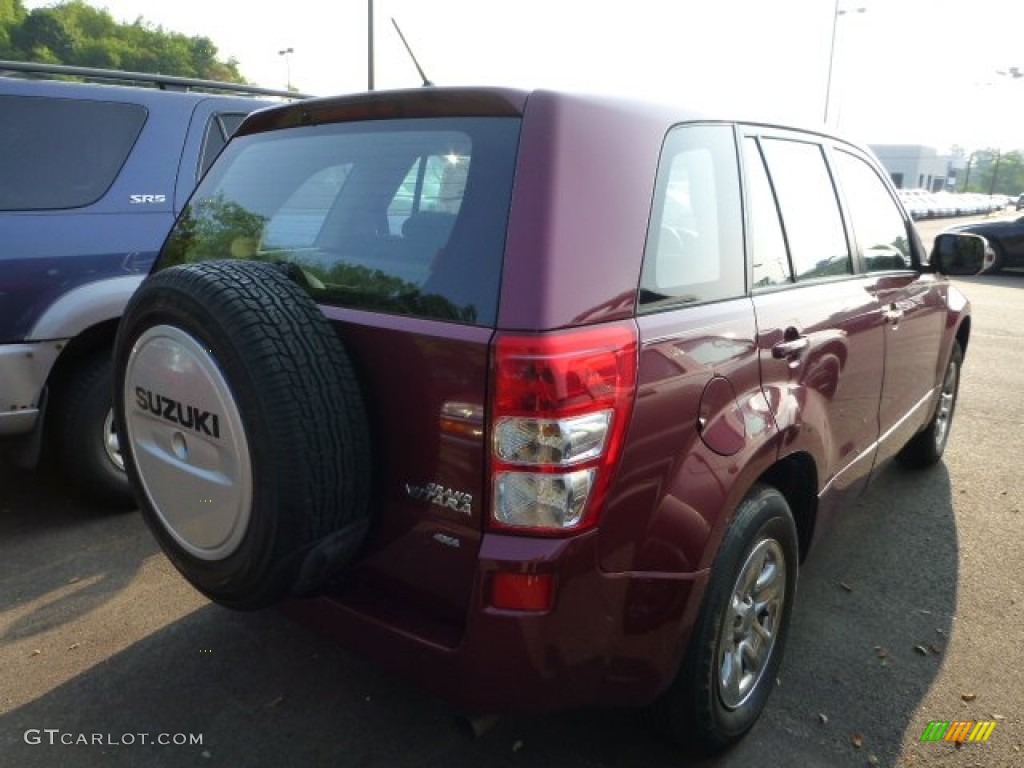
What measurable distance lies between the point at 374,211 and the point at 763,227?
117 cm

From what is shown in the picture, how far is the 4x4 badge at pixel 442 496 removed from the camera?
190 cm

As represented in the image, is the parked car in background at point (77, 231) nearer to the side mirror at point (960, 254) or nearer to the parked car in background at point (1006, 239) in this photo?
the side mirror at point (960, 254)

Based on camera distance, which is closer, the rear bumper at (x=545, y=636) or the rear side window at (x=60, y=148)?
the rear bumper at (x=545, y=636)

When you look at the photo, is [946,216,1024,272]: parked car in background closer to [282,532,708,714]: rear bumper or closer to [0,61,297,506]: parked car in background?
[0,61,297,506]: parked car in background

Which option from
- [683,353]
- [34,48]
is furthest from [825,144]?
[34,48]

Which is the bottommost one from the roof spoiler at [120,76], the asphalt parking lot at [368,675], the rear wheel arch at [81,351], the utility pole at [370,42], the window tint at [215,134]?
the asphalt parking lot at [368,675]

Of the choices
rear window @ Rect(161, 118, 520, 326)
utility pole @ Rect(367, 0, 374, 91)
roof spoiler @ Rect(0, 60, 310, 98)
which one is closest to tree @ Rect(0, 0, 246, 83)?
utility pole @ Rect(367, 0, 374, 91)

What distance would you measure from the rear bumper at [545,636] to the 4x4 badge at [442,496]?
0.10 metres

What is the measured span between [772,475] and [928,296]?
1906mm

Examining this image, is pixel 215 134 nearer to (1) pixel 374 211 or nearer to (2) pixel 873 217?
(1) pixel 374 211

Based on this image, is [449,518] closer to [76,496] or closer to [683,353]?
[683,353]

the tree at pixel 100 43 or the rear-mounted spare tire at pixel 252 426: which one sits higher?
the tree at pixel 100 43

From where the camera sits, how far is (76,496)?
4059 millimetres

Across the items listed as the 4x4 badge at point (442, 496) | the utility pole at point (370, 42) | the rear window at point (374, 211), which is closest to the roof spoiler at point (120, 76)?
the rear window at point (374, 211)
